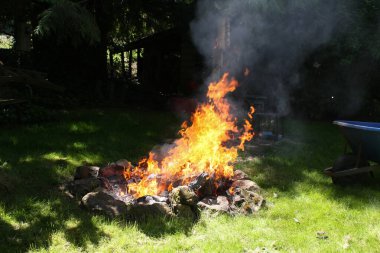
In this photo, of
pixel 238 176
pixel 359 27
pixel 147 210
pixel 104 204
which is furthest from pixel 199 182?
pixel 359 27

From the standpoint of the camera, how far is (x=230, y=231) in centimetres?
472

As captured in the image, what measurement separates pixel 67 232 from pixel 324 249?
9.29 feet

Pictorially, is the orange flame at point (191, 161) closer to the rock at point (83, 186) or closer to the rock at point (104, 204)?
the rock at point (83, 186)

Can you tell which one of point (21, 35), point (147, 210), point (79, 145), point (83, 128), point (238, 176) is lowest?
point (147, 210)

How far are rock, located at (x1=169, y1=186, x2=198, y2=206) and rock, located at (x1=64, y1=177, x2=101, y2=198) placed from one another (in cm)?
119

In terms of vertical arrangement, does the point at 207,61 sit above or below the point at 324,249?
above

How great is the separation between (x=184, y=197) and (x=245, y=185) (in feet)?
4.30

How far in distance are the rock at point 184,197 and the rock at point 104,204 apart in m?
0.61

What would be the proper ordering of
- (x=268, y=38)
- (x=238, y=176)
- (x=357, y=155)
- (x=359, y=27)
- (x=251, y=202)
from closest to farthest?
(x=251, y=202), (x=238, y=176), (x=357, y=155), (x=359, y=27), (x=268, y=38)

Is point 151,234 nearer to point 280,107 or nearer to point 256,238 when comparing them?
point 256,238

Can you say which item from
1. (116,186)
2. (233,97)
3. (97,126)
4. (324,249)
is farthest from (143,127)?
(324,249)

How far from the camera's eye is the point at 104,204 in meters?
5.00

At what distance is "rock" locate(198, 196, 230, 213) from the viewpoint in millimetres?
5230

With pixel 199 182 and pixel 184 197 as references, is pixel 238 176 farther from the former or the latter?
pixel 184 197
